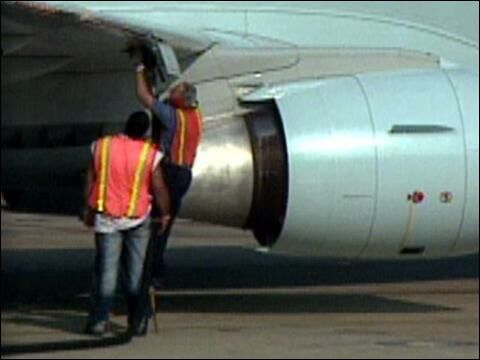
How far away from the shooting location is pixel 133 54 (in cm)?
1529

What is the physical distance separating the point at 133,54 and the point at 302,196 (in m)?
1.99

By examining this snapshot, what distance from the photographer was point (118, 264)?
42.8 feet

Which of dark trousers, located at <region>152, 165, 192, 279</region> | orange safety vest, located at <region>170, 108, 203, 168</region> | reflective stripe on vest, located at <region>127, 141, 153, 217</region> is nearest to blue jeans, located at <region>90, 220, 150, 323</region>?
reflective stripe on vest, located at <region>127, 141, 153, 217</region>

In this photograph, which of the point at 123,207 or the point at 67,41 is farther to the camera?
the point at 67,41

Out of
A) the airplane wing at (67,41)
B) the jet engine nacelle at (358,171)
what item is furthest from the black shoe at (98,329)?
the airplane wing at (67,41)

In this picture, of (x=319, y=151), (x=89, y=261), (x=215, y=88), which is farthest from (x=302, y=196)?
(x=89, y=261)

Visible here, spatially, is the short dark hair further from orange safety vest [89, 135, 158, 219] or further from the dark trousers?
the dark trousers

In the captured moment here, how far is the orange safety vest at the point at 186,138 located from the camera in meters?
14.0

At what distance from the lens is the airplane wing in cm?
1389

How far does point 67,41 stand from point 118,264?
2.58m

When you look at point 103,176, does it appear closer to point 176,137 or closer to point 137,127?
point 137,127

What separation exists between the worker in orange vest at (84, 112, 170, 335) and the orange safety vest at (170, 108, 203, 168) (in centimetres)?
88

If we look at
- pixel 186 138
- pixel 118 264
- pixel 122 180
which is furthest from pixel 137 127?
pixel 186 138

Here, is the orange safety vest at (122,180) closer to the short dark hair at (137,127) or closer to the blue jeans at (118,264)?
the short dark hair at (137,127)
